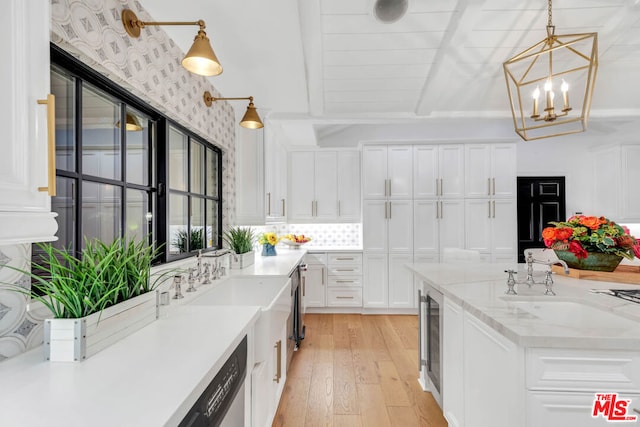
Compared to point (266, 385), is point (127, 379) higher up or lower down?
higher up

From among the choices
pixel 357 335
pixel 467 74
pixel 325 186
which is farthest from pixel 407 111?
pixel 357 335

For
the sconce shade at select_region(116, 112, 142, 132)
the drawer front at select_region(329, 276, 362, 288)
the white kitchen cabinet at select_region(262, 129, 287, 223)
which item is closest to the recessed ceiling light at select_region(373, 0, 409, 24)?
the white kitchen cabinet at select_region(262, 129, 287, 223)

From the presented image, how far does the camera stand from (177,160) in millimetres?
2213

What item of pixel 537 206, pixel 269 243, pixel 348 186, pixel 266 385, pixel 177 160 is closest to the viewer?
pixel 266 385

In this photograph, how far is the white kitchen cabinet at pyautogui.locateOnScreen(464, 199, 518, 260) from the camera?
423 cm

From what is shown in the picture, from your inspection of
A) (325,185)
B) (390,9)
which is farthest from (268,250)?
(390,9)

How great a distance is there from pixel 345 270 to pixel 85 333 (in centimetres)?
367

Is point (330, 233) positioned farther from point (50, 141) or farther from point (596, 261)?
point (50, 141)

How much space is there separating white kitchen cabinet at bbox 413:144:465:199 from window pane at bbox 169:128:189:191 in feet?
9.95

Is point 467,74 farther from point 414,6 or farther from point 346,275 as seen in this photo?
point 346,275

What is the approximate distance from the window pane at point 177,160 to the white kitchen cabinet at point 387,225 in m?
2.59

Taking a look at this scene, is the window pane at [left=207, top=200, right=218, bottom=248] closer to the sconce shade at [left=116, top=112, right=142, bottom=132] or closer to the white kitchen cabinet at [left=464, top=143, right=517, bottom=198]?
the sconce shade at [left=116, top=112, right=142, bottom=132]

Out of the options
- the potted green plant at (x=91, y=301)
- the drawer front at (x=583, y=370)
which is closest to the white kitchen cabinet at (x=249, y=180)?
the potted green plant at (x=91, y=301)

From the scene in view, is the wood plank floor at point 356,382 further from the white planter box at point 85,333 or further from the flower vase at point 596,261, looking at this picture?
the white planter box at point 85,333
